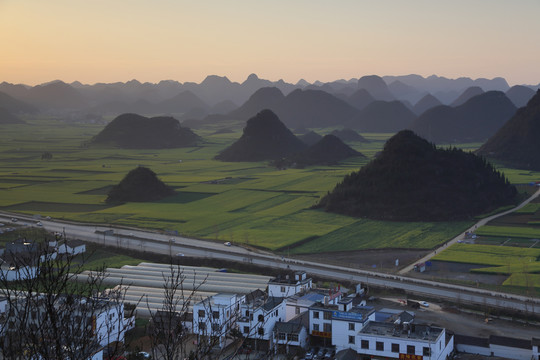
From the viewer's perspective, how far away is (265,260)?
123 feet

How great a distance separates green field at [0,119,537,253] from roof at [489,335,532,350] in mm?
17389

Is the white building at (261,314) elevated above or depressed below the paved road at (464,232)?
above

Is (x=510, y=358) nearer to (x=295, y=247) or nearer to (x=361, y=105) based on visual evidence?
(x=295, y=247)

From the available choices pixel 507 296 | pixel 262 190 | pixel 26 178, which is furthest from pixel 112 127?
pixel 507 296

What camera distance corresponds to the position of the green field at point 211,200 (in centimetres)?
4419

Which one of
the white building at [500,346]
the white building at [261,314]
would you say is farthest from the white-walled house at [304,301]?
the white building at [500,346]

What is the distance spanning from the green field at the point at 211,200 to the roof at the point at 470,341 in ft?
54.4

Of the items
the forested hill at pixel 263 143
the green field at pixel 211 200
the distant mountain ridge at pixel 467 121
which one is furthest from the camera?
the distant mountain ridge at pixel 467 121

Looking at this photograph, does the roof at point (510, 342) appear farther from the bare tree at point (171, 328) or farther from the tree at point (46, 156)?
the tree at point (46, 156)

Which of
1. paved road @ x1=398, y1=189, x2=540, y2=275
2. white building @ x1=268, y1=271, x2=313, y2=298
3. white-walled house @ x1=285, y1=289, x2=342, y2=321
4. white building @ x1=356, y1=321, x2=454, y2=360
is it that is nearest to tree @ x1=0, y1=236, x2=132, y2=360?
white building @ x1=356, y1=321, x2=454, y2=360

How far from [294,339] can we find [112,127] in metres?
103

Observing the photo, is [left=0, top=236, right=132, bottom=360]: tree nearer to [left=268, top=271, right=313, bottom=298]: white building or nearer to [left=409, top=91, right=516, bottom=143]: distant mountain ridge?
[left=268, top=271, right=313, bottom=298]: white building

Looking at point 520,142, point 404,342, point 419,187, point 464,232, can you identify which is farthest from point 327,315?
point 520,142

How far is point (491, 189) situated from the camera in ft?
186
